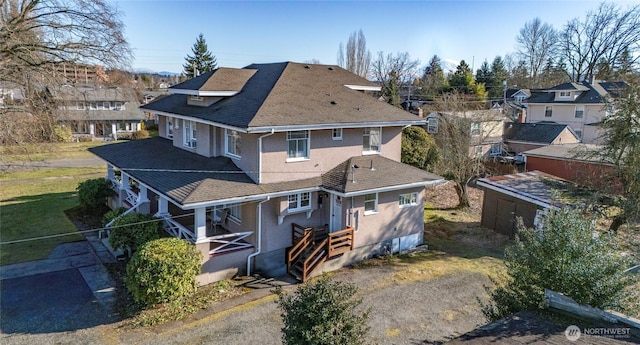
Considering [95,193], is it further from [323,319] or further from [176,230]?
[323,319]

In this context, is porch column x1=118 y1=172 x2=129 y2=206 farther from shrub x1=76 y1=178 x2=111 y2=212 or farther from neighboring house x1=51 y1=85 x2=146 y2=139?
neighboring house x1=51 y1=85 x2=146 y2=139

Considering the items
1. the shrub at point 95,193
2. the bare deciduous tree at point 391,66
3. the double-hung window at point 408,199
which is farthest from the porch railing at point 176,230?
the bare deciduous tree at point 391,66

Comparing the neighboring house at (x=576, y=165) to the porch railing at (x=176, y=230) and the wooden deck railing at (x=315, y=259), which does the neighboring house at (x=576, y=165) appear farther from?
the porch railing at (x=176, y=230)

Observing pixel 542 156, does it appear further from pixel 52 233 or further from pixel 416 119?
pixel 52 233

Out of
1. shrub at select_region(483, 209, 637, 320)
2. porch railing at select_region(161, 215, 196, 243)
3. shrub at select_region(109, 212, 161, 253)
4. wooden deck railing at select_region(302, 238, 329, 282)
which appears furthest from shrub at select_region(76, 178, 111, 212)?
shrub at select_region(483, 209, 637, 320)

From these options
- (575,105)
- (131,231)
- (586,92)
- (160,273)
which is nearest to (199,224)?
(160,273)

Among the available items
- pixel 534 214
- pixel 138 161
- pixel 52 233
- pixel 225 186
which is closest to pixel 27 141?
pixel 52 233
